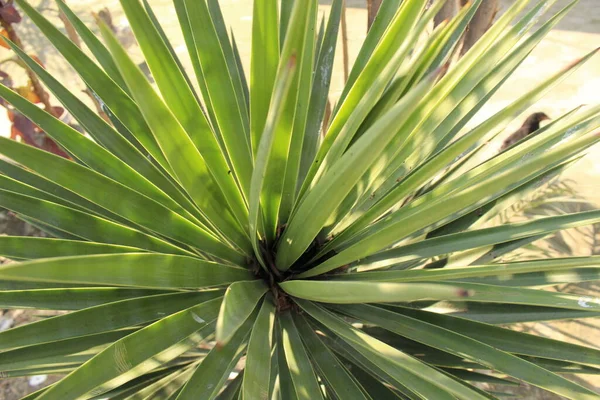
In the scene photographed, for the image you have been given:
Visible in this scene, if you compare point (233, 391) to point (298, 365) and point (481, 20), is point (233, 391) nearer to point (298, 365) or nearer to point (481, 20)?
point (298, 365)

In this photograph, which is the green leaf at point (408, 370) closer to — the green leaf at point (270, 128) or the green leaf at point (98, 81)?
the green leaf at point (270, 128)

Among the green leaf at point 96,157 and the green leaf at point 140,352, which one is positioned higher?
A: the green leaf at point 96,157

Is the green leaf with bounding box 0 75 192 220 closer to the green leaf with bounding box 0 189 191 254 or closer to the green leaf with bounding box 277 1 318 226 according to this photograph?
the green leaf with bounding box 0 189 191 254

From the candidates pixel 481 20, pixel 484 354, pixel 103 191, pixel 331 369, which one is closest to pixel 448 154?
pixel 484 354

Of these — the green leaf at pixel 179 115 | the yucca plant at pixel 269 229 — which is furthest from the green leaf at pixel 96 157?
the green leaf at pixel 179 115

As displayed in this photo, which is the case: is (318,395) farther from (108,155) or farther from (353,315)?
(108,155)

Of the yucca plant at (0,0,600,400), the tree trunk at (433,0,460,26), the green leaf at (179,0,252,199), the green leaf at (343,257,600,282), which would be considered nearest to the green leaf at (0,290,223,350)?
the yucca plant at (0,0,600,400)
